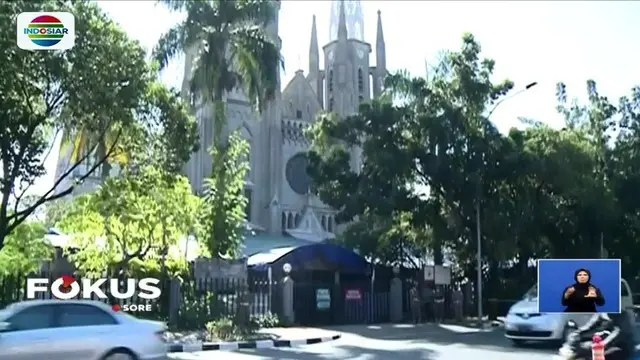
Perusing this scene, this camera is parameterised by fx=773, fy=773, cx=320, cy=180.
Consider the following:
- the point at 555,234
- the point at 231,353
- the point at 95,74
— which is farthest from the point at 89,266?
the point at 555,234

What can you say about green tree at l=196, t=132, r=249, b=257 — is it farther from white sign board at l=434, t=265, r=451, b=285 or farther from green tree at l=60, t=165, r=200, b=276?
white sign board at l=434, t=265, r=451, b=285

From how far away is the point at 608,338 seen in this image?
17.1ft

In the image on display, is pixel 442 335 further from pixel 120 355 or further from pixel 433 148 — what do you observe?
pixel 120 355

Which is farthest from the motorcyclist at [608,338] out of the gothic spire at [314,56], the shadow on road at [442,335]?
the gothic spire at [314,56]

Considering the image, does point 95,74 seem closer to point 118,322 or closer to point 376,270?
point 118,322

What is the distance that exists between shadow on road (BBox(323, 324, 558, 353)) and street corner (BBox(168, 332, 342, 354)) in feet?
5.40

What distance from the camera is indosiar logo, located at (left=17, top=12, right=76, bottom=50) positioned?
14336 mm

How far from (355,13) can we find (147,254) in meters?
43.3

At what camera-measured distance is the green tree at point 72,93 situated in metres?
17.0

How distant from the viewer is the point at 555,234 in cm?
3008

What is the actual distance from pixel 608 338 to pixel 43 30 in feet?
40.8

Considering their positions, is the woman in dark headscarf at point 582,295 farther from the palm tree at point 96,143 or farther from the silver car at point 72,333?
the palm tree at point 96,143

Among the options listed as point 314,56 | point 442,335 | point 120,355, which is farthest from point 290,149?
point 120,355

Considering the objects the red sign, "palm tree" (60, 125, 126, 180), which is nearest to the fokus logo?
"palm tree" (60, 125, 126, 180)
